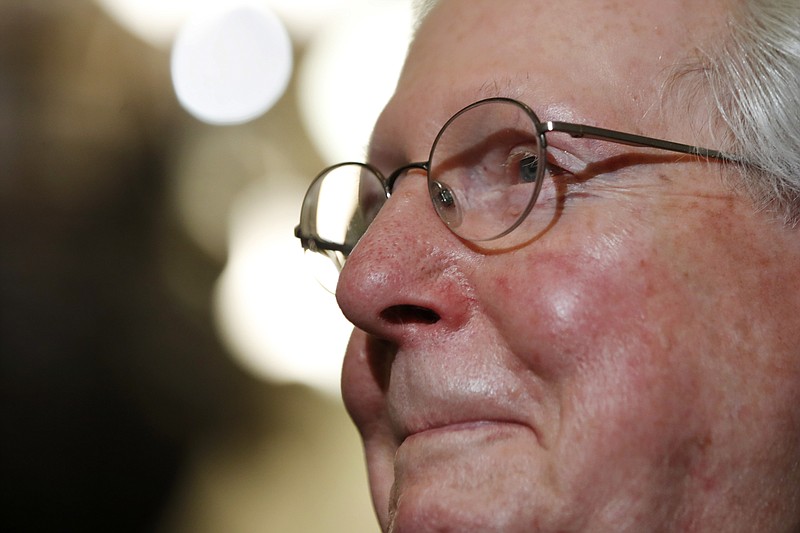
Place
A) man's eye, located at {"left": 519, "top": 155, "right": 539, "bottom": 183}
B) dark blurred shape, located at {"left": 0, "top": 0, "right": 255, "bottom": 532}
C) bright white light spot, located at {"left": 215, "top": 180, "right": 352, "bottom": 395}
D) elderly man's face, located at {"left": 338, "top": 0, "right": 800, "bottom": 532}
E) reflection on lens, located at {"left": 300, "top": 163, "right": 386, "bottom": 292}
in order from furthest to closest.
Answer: bright white light spot, located at {"left": 215, "top": 180, "right": 352, "bottom": 395}, dark blurred shape, located at {"left": 0, "top": 0, "right": 255, "bottom": 532}, reflection on lens, located at {"left": 300, "top": 163, "right": 386, "bottom": 292}, man's eye, located at {"left": 519, "top": 155, "right": 539, "bottom": 183}, elderly man's face, located at {"left": 338, "top": 0, "right": 800, "bottom": 532}

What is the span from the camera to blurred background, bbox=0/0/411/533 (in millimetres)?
Result: 2732

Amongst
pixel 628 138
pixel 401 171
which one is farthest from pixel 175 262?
pixel 628 138

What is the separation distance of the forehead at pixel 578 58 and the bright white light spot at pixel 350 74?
2.23 metres

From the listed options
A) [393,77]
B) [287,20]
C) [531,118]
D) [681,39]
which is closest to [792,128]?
[681,39]

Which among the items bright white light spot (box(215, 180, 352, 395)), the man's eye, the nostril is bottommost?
bright white light spot (box(215, 180, 352, 395))

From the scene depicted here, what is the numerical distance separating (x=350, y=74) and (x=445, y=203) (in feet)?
8.07

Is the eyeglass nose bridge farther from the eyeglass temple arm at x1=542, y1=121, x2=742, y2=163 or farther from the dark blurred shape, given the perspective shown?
the dark blurred shape

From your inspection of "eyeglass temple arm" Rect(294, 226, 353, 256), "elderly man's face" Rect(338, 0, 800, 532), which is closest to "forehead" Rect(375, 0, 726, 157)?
"elderly man's face" Rect(338, 0, 800, 532)

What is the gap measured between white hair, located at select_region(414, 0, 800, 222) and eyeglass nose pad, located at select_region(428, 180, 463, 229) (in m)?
0.27

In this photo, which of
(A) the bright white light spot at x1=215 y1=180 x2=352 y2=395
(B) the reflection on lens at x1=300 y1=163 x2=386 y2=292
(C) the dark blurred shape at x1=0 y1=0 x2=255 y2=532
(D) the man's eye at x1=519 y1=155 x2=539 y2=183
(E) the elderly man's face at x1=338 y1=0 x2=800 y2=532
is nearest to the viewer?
(E) the elderly man's face at x1=338 y1=0 x2=800 y2=532

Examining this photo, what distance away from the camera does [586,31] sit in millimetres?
885

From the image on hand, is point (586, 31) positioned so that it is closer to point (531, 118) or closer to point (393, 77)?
point (531, 118)

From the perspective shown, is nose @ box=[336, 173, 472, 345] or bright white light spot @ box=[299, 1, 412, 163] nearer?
nose @ box=[336, 173, 472, 345]

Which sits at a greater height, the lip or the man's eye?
the man's eye
